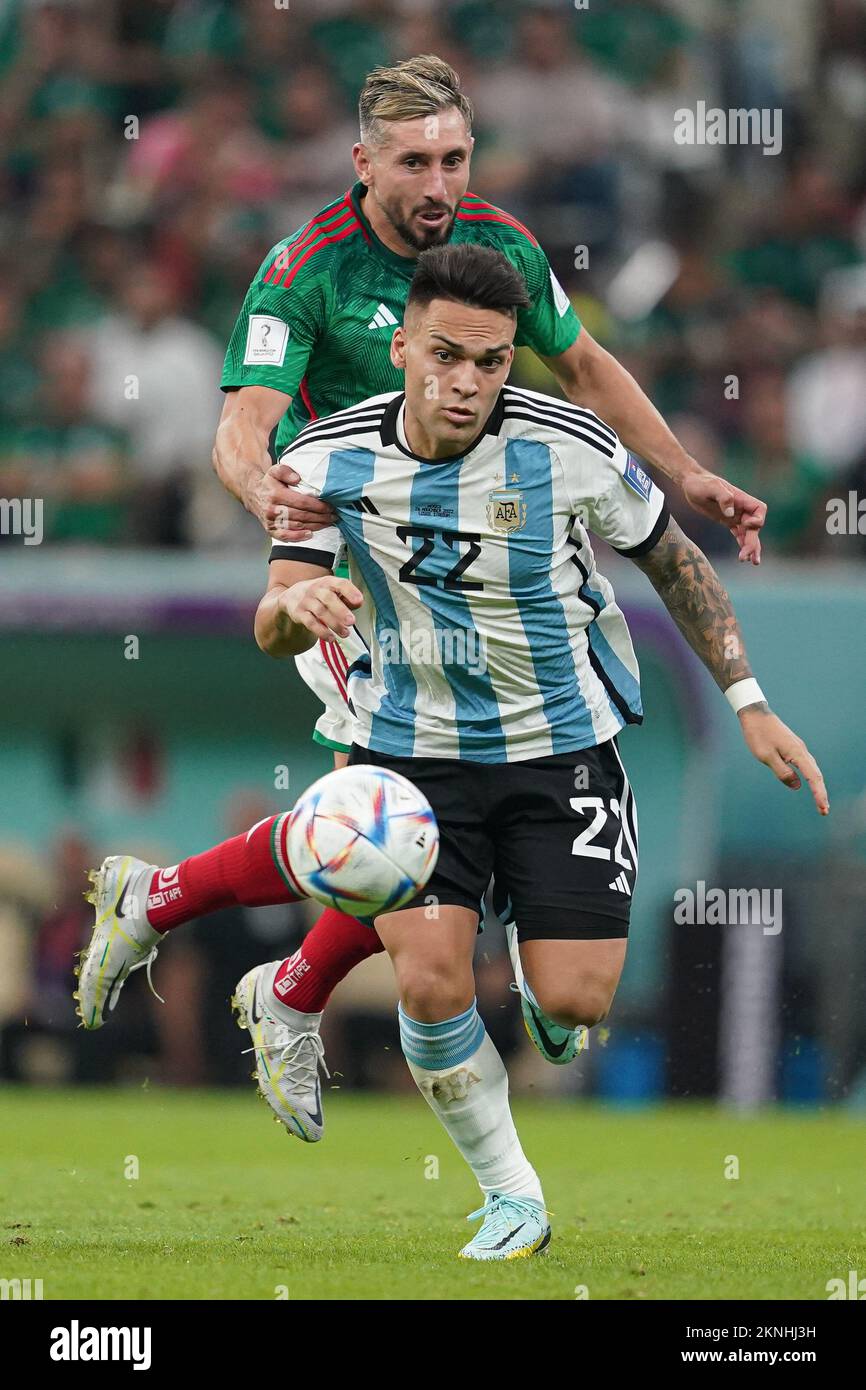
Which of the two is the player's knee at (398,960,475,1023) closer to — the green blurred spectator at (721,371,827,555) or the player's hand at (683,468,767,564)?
the player's hand at (683,468,767,564)

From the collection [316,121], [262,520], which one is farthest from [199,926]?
[262,520]

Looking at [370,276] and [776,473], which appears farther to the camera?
[776,473]

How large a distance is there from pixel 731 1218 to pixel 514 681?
1.97m

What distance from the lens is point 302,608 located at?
486 centimetres

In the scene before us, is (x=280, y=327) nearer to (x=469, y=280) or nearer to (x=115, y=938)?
(x=469, y=280)

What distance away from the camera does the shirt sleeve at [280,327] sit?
5.96 meters

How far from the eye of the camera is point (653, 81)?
14008mm

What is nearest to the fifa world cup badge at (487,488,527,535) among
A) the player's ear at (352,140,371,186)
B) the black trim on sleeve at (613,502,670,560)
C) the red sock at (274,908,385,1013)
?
the black trim on sleeve at (613,502,670,560)

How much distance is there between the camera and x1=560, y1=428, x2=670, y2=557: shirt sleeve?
A: 572 centimetres

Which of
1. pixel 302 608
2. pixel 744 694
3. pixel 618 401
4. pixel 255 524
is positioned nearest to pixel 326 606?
pixel 302 608

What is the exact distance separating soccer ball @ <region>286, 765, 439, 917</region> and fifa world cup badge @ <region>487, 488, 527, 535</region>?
0.79 metres

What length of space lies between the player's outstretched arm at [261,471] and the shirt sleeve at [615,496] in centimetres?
69

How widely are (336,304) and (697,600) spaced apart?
1.35 m

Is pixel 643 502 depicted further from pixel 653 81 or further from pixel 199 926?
pixel 653 81
